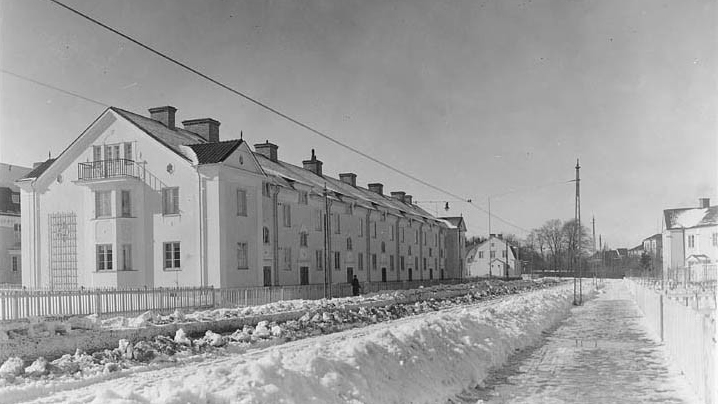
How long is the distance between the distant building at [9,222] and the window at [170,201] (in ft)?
50.7

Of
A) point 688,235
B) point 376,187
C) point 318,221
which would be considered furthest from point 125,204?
point 688,235

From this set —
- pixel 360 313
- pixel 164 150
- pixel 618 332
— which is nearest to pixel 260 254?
pixel 164 150

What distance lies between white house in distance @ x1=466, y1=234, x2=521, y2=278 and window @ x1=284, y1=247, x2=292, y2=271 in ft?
252

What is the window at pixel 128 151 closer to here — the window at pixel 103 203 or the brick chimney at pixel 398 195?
the window at pixel 103 203

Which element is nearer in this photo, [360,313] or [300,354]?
[300,354]

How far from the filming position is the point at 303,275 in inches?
1705

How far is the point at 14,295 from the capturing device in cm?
2067

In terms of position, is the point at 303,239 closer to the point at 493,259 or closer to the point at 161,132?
the point at 161,132

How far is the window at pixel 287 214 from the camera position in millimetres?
41281

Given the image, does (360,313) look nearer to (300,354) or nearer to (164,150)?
(164,150)

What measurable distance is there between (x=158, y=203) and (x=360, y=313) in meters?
12.7

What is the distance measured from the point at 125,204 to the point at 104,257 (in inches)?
109

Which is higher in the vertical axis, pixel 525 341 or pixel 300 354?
pixel 300 354

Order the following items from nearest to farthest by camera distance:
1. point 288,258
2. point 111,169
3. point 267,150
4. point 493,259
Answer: point 111,169 → point 288,258 → point 267,150 → point 493,259
